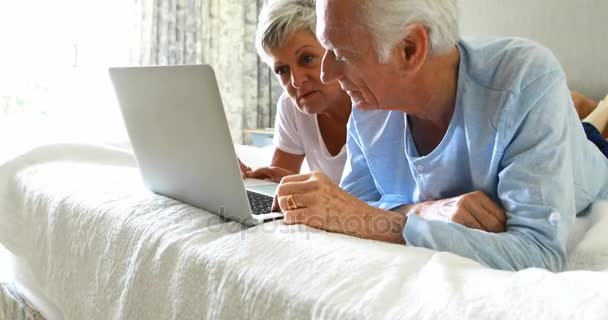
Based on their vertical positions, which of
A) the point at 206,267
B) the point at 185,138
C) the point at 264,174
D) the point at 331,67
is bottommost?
the point at 264,174

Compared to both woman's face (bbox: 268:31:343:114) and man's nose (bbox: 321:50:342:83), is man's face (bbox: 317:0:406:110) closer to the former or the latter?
man's nose (bbox: 321:50:342:83)

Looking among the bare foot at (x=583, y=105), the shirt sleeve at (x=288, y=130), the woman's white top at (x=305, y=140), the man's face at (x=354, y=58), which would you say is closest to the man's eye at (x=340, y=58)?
the man's face at (x=354, y=58)

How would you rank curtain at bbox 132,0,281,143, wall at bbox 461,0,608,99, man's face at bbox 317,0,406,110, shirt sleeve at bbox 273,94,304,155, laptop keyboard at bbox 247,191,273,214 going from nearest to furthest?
man's face at bbox 317,0,406,110, laptop keyboard at bbox 247,191,273,214, shirt sleeve at bbox 273,94,304,155, wall at bbox 461,0,608,99, curtain at bbox 132,0,281,143

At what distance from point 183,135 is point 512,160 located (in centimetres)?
48

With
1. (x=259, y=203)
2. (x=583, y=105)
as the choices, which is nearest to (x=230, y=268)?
(x=259, y=203)

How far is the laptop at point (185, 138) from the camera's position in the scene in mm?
744

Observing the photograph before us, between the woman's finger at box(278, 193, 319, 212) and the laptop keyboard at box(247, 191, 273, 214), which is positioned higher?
the woman's finger at box(278, 193, 319, 212)

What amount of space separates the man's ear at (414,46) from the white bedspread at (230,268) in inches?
11.7

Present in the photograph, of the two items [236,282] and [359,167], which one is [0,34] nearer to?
[359,167]

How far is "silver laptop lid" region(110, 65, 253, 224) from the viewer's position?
2.44 ft

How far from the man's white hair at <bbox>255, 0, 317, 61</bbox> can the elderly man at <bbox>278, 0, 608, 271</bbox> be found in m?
0.30

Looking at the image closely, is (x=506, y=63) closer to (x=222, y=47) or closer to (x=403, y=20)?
(x=403, y=20)

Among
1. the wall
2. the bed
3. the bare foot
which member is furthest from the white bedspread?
the wall

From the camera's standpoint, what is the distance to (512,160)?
0.77 m
